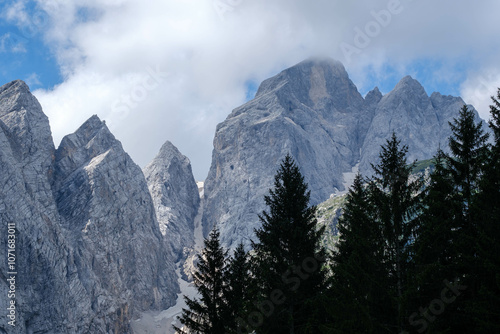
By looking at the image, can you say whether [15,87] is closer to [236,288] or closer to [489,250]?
[236,288]

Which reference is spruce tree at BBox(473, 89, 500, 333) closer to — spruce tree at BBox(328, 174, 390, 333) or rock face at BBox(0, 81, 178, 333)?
spruce tree at BBox(328, 174, 390, 333)

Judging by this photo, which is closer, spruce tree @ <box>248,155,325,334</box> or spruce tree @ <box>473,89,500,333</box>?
spruce tree @ <box>473,89,500,333</box>

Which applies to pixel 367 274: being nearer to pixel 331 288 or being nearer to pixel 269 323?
pixel 331 288

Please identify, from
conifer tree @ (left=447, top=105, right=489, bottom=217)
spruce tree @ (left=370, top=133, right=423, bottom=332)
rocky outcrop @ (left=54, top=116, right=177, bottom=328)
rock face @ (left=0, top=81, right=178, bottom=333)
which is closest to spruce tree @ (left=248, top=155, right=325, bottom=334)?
spruce tree @ (left=370, top=133, right=423, bottom=332)

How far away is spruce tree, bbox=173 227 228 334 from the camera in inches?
1120

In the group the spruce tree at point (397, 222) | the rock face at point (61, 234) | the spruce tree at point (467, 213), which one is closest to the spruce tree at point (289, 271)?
the spruce tree at point (397, 222)

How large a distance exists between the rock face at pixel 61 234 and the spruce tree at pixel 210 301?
108 m

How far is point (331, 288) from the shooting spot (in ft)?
69.7

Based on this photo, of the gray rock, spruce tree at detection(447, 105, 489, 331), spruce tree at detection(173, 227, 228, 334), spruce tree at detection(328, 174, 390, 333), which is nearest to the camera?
spruce tree at detection(447, 105, 489, 331)

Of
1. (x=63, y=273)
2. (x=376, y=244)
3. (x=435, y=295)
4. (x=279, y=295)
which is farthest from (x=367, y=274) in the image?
(x=63, y=273)

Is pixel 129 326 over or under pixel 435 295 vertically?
over

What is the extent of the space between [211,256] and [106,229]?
164 m

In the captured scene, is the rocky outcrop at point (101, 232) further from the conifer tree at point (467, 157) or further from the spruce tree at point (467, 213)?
the spruce tree at point (467, 213)

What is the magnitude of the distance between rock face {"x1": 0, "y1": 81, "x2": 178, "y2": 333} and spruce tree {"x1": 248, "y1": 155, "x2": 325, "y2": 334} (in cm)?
11657
